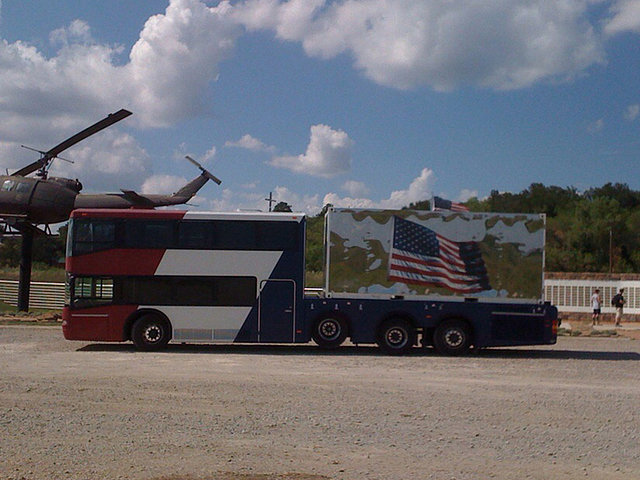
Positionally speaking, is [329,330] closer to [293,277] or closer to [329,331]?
[329,331]

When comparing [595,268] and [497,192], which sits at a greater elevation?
[497,192]

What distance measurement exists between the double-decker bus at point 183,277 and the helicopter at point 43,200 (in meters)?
10.00

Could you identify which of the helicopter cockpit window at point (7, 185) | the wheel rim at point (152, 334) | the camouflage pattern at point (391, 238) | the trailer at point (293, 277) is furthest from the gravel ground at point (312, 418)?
the helicopter cockpit window at point (7, 185)

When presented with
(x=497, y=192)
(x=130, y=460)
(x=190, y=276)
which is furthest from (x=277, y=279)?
(x=497, y=192)

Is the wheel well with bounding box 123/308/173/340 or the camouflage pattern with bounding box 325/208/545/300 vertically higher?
the camouflage pattern with bounding box 325/208/545/300

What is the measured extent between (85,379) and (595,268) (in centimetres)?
4243

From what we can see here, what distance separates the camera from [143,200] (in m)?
27.5

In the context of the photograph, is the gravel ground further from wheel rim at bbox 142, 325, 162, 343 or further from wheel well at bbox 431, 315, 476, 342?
wheel well at bbox 431, 315, 476, 342

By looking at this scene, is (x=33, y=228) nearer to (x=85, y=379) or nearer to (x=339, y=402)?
(x=85, y=379)

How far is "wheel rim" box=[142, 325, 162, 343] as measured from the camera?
1759 cm

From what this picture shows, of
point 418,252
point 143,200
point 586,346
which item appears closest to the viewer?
point 418,252

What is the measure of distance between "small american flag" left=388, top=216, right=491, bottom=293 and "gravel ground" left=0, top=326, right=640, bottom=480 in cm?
199

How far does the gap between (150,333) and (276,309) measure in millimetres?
3190

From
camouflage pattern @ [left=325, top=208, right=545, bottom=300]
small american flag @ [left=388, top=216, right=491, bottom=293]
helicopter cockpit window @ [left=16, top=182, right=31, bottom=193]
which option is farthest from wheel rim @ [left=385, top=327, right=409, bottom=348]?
helicopter cockpit window @ [left=16, top=182, right=31, bottom=193]
